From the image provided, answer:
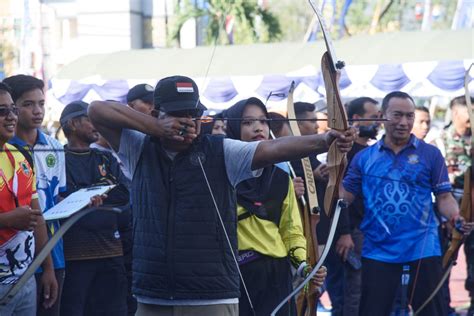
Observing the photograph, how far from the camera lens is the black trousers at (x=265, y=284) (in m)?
4.59

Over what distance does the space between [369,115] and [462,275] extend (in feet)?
14.0

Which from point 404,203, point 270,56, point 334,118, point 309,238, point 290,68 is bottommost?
point 309,238

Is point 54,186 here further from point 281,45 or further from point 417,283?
point 281,45

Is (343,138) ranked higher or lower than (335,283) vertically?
higher

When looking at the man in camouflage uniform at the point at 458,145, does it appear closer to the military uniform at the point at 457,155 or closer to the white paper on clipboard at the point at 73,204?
the military uniform at the point at 457,155

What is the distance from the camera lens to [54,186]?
4559 mm

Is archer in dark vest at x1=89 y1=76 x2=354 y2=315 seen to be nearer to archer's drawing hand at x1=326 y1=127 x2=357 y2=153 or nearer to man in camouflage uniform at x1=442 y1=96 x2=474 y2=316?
archer's drawing hand at x1=326 y1=127 x2=357 y2=153

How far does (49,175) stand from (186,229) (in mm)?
1224

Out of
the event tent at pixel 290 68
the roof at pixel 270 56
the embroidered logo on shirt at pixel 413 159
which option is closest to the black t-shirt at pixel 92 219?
the embroidered logo on shirt at pixel 413 159

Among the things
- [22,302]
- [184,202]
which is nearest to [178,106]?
[184,202]

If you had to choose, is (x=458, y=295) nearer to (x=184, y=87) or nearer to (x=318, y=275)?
(x=318, y=275)

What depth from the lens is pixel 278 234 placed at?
4680mm

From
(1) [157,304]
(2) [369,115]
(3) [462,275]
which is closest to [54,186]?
(1) [157,304]

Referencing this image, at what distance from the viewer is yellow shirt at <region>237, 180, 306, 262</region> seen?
4562 mm
